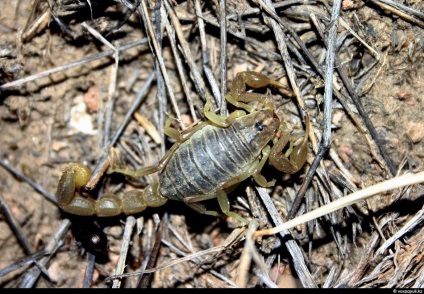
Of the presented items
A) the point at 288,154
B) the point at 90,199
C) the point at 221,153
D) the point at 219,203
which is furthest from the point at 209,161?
the point at 90,199

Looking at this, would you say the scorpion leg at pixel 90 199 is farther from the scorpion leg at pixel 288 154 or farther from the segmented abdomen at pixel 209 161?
the scorpion leg at pixel 288 154

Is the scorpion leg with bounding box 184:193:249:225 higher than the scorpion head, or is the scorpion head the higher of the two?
the scorpion head

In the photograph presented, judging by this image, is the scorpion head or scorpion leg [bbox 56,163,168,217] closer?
the scorpion head

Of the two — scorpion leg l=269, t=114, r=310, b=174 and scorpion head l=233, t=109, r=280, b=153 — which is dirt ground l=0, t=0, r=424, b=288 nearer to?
scorpion leg l=269, t=114, r=310, b=174

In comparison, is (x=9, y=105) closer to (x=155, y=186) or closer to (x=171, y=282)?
(x=155, y=186)

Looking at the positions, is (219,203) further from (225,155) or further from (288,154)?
(288,154)

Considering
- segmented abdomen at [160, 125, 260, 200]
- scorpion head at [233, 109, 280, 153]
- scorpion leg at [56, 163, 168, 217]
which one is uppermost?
scorpion head at [233, 109, 280, 153]

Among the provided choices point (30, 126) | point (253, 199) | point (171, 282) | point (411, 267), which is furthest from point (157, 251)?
point (411, 267)

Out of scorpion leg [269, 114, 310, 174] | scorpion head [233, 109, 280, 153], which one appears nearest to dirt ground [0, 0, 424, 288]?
scorpion leg [269, 114, 310, 174]
